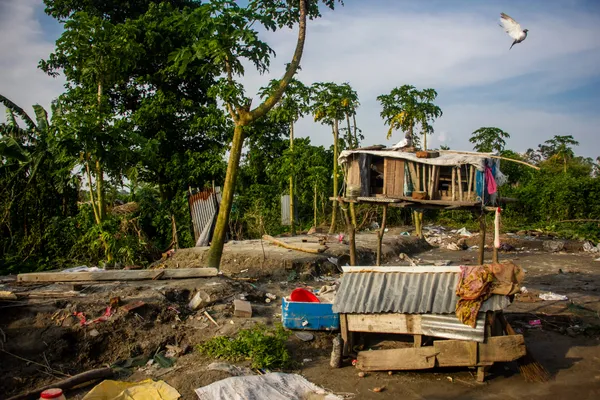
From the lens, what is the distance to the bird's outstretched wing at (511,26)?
690cm

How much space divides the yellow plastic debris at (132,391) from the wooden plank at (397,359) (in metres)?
2.34

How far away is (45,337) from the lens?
632 centimetres

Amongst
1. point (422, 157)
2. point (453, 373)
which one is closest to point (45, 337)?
point (453, 373)

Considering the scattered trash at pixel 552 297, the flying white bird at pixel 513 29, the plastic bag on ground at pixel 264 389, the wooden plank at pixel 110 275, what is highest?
the flying white bird at pixel 513 29

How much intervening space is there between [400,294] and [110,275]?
513cm

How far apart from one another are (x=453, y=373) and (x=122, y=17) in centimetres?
1511

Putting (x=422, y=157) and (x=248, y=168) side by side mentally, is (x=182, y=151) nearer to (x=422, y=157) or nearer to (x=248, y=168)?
(x=248, y=168)

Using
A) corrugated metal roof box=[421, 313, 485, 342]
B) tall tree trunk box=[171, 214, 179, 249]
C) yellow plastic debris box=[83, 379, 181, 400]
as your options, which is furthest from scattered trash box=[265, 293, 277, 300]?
tall tree trunk box=[171, 214, 179, 249]

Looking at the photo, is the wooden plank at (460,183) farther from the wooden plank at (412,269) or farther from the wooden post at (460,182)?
the wooden plank at (412,269)

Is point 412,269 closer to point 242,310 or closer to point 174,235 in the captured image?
point 242,310

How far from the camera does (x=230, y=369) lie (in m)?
5.79

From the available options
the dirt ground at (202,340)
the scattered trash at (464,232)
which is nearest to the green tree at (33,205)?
the dirt ground at (202,340)

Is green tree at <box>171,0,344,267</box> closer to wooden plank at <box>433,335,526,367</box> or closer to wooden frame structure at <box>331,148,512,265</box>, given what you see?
wooden frame structure at <box>331,148,512,265</box>

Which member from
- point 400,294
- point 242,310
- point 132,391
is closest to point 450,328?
point 400,294
